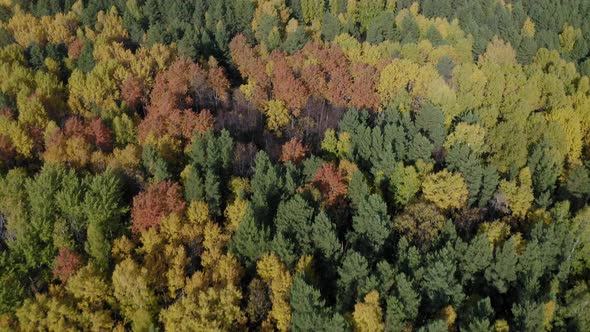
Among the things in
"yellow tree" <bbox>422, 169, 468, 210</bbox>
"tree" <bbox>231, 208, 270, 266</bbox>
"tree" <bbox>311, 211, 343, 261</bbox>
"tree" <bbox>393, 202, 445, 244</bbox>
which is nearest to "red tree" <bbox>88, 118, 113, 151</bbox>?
"tree" <bbox>231, 208, 270, 266</bbox>

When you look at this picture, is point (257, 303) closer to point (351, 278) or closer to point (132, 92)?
point (351, 278)

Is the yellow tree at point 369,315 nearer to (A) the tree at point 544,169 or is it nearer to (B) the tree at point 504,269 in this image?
(B) the tree at point 504,269

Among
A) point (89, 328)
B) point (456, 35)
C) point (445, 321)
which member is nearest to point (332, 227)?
point (445, 321)

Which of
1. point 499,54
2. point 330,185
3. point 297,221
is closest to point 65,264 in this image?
point 297,221

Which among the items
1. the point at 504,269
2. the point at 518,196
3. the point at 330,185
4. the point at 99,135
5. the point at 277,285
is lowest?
the point at 99,135

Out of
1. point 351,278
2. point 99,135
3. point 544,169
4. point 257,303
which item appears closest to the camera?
point 257,303

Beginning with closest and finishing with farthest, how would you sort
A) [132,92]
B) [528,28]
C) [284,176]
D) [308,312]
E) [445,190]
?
1. [308,312]
2. [284,176]
3. [445,190]
4. [132,92]
5. [528,28]

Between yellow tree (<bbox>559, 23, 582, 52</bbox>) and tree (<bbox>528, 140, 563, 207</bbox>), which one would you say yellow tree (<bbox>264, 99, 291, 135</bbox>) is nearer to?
tree (<bbox>528, 140, 563, 207</bbox>)
